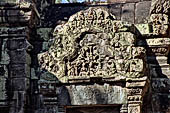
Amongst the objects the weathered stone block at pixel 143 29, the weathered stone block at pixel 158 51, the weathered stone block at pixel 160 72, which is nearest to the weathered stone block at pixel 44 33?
the weathered stone block at pixel 143 29

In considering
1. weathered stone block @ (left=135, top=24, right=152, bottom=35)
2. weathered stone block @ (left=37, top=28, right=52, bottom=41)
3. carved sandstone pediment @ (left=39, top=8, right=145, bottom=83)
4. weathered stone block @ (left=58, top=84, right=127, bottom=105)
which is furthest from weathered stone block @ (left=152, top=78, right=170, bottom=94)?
weathered stone block @ (left=37, top=28, right=52, bottom=41)

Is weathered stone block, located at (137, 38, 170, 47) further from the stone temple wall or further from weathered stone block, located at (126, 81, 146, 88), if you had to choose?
weathered stone block, located at (126, 81, 146, 88)

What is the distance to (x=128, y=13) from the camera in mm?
8047

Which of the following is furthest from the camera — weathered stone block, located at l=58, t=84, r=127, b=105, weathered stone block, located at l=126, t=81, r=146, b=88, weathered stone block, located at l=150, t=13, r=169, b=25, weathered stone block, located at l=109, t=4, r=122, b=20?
weathered stone block, located at l=109, t=4, r=122, b=20

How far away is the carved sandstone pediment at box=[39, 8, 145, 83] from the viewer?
23.0 ft

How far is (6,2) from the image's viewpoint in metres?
7.84

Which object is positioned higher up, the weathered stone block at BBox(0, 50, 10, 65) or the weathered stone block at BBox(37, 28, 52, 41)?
the weathered stone block at BBox(37, 28, 52, 41)

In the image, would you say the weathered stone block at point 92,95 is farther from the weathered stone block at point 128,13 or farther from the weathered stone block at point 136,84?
the weathered stone block at point 128,13

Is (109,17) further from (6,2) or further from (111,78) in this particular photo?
(6,2)

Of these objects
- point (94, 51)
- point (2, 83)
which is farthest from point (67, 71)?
point (2, 83)

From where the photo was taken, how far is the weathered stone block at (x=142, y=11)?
7910 millimetres

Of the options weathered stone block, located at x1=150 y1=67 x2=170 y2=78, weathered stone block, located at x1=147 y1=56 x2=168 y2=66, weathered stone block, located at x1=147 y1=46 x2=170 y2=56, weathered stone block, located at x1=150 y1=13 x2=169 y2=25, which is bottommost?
weathered stone block, located at x1=150 y1=67 x2=170 y2=78

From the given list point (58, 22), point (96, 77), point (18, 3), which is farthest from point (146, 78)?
point (18, 3)

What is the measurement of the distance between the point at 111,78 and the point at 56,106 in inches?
39.6
